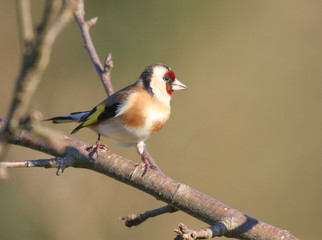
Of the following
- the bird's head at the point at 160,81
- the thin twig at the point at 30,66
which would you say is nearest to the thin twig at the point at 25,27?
the thin twig at the point at 30,66

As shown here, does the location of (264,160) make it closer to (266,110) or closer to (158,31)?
(266,110)

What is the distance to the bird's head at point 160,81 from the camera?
3.41 m

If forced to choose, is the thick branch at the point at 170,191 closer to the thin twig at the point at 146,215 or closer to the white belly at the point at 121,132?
the thin twig at the point at 146,215

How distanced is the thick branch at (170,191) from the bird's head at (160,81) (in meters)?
1.09

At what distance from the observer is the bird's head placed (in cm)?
341

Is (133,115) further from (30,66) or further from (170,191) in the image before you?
(30,66)

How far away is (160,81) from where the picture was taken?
3.48m

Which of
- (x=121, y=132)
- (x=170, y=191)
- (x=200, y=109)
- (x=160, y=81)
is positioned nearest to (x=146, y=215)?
(x=170, y=191)

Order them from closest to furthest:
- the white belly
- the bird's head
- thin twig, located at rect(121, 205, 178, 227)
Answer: thin twig, located at rect(121, 205, 178, 227), the white belly, the bird's head

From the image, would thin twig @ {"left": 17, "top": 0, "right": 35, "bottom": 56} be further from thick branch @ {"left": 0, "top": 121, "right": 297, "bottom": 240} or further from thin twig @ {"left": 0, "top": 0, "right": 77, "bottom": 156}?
thick branch @ {"left": 0, "top": 121, "right": 297, "bottom": 240}

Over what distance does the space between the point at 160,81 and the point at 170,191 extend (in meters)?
1.38

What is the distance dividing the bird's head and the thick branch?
109 cm

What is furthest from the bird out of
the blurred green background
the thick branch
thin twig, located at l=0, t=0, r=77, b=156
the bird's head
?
thin twig, located at l=0, t=0, r=77, b=156

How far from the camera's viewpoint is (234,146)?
5598mm
